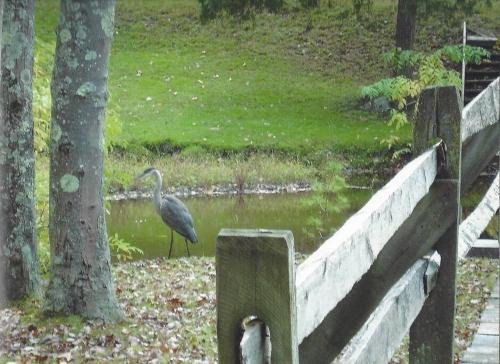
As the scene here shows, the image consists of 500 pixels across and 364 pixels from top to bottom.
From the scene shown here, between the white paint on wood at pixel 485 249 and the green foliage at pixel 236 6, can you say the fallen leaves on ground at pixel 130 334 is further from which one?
the green foliage at pixel 236 6

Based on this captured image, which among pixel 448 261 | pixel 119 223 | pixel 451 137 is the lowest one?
pixel 119 223

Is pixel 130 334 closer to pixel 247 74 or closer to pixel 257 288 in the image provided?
pixel 257 288

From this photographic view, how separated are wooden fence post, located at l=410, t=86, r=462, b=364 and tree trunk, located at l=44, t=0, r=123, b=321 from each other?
3.95 m

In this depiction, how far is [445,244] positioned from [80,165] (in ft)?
13.8

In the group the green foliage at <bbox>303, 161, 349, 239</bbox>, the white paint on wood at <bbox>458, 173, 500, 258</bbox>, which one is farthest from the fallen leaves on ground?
the green foliage at <bbox>303, 161, 349, 239</bbox>

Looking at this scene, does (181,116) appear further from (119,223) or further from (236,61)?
(119,223)

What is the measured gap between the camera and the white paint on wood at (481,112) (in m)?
4.59

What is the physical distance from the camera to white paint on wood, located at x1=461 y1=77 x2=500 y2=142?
4585mm

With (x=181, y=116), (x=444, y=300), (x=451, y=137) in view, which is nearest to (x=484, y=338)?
(x=444, y=300)

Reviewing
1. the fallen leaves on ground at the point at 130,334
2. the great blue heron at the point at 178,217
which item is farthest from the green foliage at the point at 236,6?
the fallen leaves on ground at the point at 130,334

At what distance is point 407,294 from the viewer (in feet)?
11.6

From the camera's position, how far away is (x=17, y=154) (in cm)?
897

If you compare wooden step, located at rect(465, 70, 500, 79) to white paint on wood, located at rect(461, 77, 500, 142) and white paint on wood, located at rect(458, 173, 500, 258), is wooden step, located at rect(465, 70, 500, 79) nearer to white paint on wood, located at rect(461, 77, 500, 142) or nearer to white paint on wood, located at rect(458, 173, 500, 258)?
white paint on wood, located at rect(458, 173, 500, 258)

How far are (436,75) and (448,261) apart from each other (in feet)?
28.1
